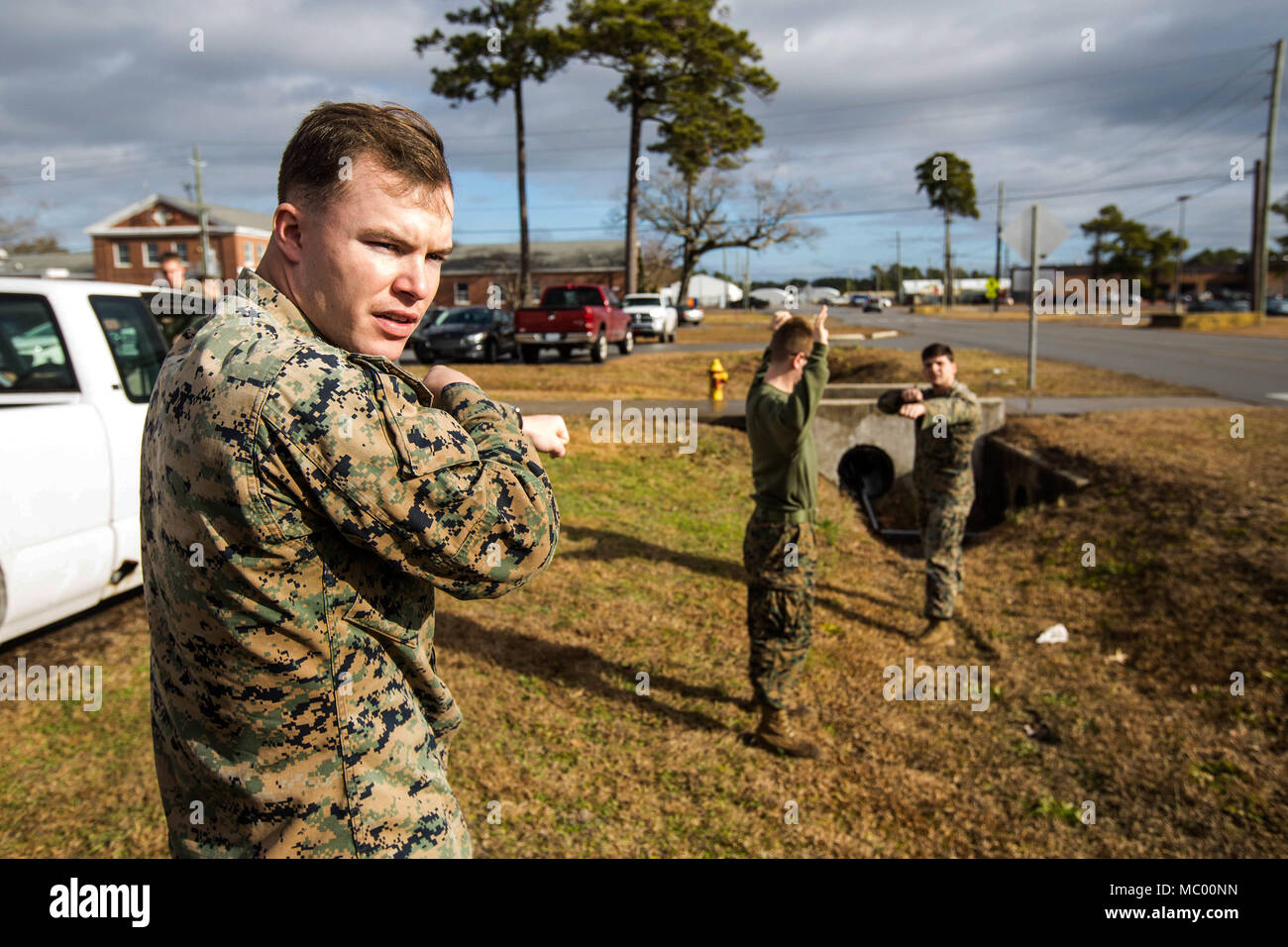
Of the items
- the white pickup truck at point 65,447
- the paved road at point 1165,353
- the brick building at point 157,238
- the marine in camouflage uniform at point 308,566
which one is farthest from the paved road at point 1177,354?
the brick building at point 157,238

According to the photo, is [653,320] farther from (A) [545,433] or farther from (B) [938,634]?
(A) [545,433]

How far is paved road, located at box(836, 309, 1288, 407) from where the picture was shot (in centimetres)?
1499

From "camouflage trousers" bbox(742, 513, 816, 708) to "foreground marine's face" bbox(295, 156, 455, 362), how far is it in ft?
11.0

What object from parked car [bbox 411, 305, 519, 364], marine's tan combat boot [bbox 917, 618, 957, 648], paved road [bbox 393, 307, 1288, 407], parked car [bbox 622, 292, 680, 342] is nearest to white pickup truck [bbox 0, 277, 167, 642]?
marine's tan combat boot [bbox 917, 618, 957, 648]

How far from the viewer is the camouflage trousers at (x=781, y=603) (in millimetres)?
4496

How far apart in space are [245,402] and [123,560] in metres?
4.13

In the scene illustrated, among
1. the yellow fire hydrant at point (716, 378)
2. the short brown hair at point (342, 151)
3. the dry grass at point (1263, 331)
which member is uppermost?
the dry grass at point (1263, 331)

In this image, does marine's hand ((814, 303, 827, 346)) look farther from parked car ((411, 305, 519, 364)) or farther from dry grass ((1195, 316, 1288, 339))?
dry grass ((1195, 316, 1288, 339))

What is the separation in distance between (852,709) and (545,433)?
4058 millimetres

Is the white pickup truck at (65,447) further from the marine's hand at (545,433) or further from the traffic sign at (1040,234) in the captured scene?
the traffic sign at (1040,234)

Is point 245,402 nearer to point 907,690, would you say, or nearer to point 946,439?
point 907,690

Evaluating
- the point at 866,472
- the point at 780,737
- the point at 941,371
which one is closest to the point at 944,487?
the point at 941,371

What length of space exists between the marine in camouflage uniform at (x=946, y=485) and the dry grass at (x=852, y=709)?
18.1 inches

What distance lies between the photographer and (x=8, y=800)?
353 centimetres
